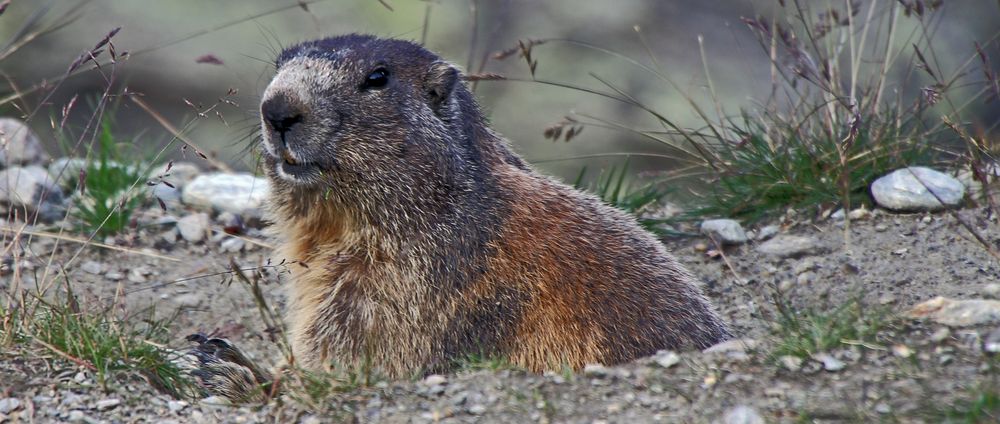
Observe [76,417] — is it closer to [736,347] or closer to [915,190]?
[736,347]

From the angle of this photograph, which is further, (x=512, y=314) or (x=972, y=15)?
(x=972, y=15)

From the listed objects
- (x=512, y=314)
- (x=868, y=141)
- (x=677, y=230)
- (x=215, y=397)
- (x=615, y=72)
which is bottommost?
(x=215, y=397)

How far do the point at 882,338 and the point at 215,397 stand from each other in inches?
92.3

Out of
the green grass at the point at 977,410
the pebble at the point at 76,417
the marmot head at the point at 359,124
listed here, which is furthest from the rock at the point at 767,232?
the pebble at the point at 76,417

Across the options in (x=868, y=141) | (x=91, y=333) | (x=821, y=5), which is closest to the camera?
(x=91, y=333)

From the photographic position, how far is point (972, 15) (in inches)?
354

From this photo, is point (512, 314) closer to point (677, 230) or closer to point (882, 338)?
point (882, 338)

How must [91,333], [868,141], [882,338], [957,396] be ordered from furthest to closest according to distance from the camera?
[868,141] → [91,333] → [882,338] → [957,396]

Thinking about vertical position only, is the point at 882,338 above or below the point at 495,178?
below

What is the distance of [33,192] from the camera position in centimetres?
581

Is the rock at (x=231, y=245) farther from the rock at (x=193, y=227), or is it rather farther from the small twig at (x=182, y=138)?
the small twig at (x=182, y=138)

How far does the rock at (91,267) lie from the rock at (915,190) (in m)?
3.99

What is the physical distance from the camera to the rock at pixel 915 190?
512 centimetres

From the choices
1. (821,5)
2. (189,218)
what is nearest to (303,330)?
(189,218)
